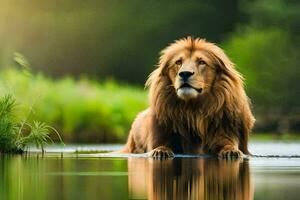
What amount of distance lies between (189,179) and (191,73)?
112 inches

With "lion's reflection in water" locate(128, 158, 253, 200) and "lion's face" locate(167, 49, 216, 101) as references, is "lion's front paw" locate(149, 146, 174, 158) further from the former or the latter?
"lion's face" locate(167, 49, 216, 101)

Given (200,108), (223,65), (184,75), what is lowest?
(200,108)

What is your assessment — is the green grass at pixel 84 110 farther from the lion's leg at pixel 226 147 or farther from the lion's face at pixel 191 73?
the lion's leg at pixel 226 147

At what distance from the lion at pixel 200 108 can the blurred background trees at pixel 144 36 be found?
48.8ft

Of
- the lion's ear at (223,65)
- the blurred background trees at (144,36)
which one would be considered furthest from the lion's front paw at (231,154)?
the blurred background trees at (144,36)

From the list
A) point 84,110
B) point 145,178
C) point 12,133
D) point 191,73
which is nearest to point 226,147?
point 191,73

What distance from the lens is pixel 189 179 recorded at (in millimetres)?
9125

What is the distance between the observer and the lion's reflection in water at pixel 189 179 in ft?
26.1

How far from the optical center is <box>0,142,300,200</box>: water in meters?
8.06

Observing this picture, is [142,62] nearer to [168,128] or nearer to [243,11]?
[243,11]

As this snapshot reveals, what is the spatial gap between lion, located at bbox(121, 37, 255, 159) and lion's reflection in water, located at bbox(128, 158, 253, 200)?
53 centimetres

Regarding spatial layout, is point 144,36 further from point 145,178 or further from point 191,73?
point 145,178

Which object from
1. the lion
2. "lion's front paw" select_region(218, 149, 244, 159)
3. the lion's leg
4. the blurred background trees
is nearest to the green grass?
the blurred background trees

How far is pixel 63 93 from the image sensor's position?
22703 millimetres
